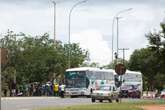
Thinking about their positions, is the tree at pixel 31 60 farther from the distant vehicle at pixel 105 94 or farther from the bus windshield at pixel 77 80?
the distant vehicle at pixel 105 94

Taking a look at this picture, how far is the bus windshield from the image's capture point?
6994 centimetres

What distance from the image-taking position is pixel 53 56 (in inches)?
3556

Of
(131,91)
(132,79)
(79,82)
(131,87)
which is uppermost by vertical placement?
(132,79)

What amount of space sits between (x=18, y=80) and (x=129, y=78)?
1457cm

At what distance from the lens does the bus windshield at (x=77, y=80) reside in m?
69.9

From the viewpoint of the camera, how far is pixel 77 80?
70375mm

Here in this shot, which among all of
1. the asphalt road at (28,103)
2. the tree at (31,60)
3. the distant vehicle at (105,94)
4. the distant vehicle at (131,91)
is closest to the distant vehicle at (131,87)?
the distant vehicle at (131,91)

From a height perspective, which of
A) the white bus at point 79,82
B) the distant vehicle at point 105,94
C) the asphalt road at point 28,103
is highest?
the white bus at point 79,82

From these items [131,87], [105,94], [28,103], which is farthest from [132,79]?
[28,103]

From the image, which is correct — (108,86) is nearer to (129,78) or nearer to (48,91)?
(48,91)

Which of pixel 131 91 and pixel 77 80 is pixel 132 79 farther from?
pixel 77 80

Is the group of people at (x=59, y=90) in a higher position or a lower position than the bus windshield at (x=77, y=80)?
lower

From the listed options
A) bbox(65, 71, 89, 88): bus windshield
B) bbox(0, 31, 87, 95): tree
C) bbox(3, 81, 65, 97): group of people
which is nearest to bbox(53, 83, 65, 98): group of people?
bbox(3, 81, 65, 97): group of people

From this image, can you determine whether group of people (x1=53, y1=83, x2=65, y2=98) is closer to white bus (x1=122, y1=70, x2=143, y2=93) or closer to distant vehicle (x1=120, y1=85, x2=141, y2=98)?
white bus (x1=122, y1=70, x2=143, y2=93)
